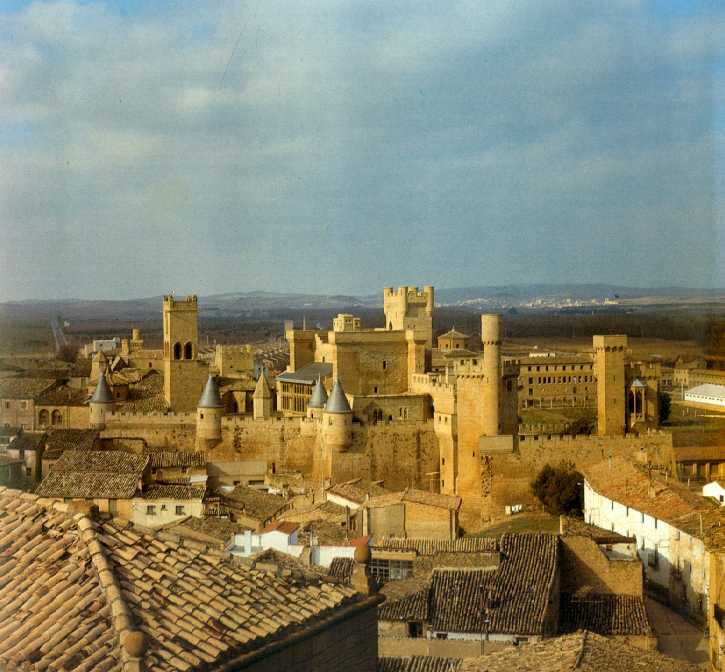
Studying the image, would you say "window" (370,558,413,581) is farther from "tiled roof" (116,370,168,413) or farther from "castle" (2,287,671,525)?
"tiled roof" (116,370,168,413)

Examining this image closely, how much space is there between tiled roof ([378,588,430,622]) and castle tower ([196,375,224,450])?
10.2 metres

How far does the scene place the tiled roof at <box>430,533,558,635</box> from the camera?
8.57 metres

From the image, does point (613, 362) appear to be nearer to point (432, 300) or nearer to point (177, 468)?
point (432, 300)

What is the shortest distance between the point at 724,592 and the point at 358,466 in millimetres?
10737

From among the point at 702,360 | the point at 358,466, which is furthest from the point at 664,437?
the point at 702,360

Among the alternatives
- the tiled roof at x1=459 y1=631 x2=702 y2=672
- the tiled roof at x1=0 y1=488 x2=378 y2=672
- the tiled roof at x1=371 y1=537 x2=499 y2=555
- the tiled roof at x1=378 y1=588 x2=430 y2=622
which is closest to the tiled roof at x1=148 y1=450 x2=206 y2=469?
the tiled roof at x1=371 y1=537 x2=499 y2=555

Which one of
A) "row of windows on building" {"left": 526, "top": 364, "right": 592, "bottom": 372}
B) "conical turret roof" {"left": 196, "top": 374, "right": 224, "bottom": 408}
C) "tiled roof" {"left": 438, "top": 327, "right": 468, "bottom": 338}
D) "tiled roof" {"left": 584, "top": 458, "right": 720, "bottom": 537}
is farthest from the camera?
"tiled roof" {"left": 438, "top": 327, "right": 468, "bottom": 338}

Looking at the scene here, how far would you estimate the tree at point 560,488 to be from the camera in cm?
1623

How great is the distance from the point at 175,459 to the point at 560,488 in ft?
18.1

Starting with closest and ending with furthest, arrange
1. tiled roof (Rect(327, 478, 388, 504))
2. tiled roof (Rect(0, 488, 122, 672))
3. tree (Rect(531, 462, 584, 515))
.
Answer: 1. tiled roof (Rect(0, 488, 122, 672))
2. tiled roof (Rect(327, 478, 388, 504))
3. tree (Rect(531, 462, 584, 515))

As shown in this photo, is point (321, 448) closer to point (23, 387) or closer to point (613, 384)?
point (613, 384)

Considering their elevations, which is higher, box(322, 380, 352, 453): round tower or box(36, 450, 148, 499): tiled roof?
box(322, 380, 352, 453): round tower

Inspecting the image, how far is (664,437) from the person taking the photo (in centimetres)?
1802

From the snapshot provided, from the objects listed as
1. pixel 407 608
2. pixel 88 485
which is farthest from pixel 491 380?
pixel 407 608
